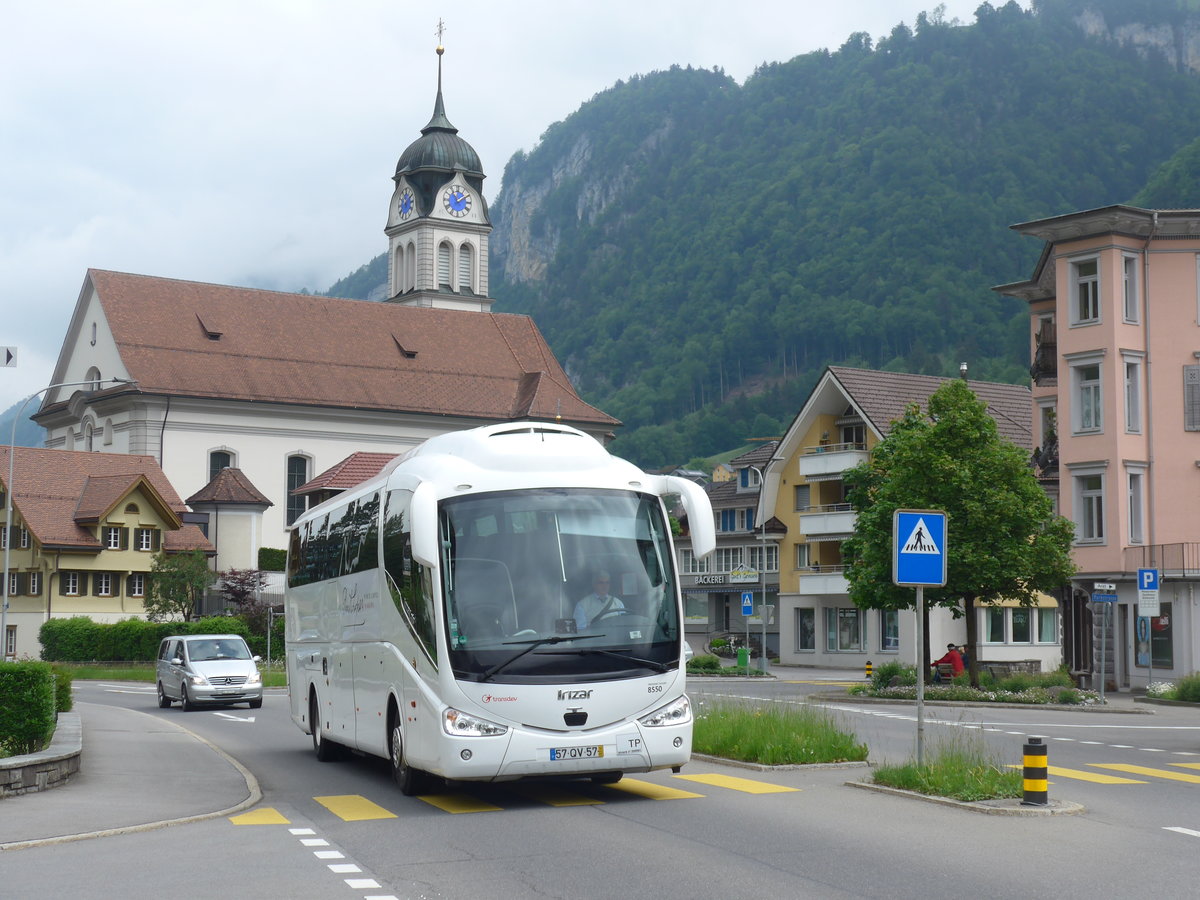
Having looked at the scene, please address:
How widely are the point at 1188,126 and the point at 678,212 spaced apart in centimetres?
5935

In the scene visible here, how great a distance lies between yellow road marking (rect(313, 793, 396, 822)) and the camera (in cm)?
1379

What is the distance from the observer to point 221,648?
118 ft

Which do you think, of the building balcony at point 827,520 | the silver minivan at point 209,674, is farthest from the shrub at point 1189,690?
the building balcony at point 827,520

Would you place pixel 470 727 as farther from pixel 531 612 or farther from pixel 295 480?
pixel 295 480

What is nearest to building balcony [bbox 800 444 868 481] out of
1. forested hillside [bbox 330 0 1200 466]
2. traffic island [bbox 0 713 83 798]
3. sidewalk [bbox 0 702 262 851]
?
sidewalk [bbox 0 702 262 851]

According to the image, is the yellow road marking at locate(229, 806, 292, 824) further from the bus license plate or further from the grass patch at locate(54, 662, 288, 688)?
the grass patch at locate(54, 662, 288, 688)

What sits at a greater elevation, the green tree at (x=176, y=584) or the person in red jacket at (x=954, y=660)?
the green tree at (x=176, y=584)

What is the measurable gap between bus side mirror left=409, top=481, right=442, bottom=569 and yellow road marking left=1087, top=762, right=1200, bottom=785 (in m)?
8.85

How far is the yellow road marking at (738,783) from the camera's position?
15.6 m

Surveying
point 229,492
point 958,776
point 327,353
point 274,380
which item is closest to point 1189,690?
point 958,776

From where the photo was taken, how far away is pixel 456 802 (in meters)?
14.8

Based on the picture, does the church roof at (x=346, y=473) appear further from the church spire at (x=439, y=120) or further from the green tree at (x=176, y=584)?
the church spire at (x=439, y=120)

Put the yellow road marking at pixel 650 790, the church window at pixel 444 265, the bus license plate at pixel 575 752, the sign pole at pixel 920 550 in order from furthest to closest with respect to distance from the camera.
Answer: the church window at pixel 444 265, the sign pole at pixel 920 550, the yellow road marking at pixel 650 790, the bus license plate at pixel 575 752

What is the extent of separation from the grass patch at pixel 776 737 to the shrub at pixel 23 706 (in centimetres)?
694
